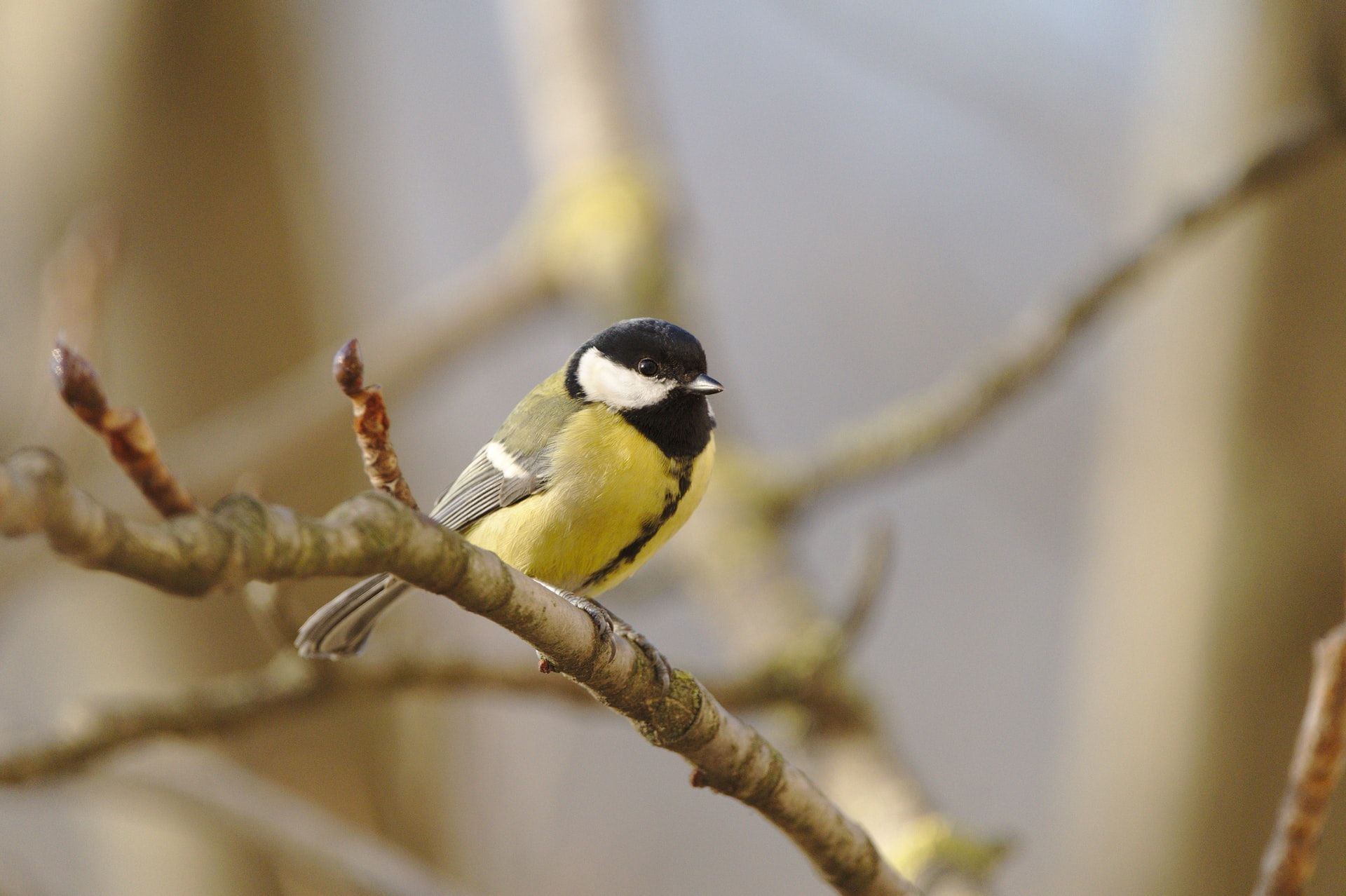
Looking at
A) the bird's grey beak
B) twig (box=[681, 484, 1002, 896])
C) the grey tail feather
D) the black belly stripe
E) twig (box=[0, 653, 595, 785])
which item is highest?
the bird's grey beak

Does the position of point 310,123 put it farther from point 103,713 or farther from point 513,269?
point 103,713

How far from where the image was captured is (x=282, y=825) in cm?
174

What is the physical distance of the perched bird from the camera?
4.34ft

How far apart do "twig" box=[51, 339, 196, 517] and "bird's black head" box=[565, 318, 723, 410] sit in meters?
0.89

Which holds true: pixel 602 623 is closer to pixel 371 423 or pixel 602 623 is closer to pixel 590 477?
pixel 371 423

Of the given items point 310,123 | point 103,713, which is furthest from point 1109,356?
point 103,713

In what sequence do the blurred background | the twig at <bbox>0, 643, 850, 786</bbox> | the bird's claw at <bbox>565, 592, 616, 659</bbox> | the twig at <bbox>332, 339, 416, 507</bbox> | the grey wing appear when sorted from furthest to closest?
1. the blurred background
2. the twig at <bbox>0, 643, 850, 786</bbox>
3. the grey wing
4. the bird's claw at <bbox>565, 592, 616, 659</bbox>
5. the twig at <bbox>332, 339, 416, 507</bbox>

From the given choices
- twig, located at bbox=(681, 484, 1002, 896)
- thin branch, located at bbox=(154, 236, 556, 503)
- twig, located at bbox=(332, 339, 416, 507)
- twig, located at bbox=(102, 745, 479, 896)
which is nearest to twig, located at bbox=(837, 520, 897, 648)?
twig, located at bbox=(681, 484, 1002, 896)

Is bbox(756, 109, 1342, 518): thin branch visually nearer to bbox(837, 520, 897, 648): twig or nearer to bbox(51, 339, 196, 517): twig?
bbox(837, 520, 897, 648): twig

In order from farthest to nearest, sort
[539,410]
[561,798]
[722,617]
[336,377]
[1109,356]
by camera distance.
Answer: [1109,356], [561,798], [722,617], [539,410], [336,377]

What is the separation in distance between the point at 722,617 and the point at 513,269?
3.42 ft

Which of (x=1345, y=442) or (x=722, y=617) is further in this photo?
(x=722, y=617)

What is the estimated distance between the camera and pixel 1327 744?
0.99 meters

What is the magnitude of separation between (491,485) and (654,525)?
0.72ft
